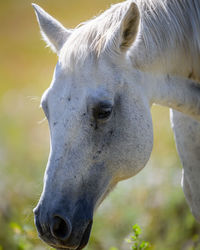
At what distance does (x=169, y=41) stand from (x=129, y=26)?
0.48m

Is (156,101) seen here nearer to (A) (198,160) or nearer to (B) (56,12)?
(A) (198,160)

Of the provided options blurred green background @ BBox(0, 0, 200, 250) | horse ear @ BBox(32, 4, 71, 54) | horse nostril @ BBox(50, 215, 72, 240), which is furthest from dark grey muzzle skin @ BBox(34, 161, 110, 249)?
horse ear @ BBox(32, 4, 71, 54)

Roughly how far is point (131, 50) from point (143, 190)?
3.56 metres

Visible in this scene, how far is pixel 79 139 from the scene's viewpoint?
7.69 ft

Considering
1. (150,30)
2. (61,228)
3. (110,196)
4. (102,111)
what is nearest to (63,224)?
(61,228)

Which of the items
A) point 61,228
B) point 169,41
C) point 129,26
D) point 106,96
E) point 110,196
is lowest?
point 110,196

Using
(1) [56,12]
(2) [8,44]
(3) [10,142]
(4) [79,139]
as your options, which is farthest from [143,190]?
(2) [8,44]

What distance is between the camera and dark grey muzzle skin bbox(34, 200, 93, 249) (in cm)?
221

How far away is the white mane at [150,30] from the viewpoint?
2.53 metres

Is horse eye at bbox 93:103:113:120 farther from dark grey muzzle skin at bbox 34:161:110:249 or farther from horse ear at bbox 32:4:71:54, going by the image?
horse ear at bbox 32:4:71:54

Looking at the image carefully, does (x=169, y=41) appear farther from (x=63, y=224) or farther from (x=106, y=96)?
(x=63, y=224)

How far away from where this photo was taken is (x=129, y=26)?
2475 mm

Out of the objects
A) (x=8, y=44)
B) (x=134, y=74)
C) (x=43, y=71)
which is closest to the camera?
(x=134, y=74)

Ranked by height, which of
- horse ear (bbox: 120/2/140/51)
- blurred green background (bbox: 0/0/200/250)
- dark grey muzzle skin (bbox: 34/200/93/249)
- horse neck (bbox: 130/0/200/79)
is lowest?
blurred green background (bbox: 0/0/200/250)
